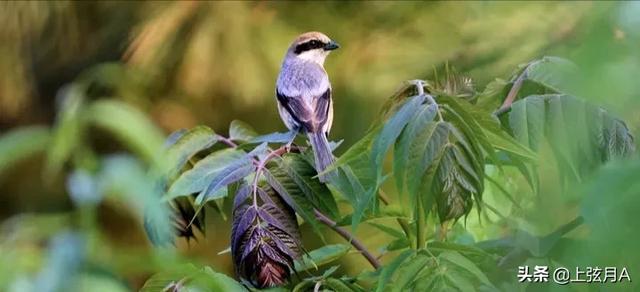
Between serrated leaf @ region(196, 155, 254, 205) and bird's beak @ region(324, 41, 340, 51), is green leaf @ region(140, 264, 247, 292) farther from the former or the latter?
bird's beak @ region(324, 41, 340, 51)

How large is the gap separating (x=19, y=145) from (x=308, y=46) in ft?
1.34

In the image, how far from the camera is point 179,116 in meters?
1.37

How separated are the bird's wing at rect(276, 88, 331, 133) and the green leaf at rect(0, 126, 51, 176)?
0.75ft

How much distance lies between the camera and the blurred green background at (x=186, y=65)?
0.91 feet

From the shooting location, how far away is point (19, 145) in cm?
31

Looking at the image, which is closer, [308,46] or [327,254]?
[327,254]

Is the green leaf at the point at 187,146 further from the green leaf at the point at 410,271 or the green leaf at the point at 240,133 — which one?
the green leaf at the point at 410,271

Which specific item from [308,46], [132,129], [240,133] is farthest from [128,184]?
[308,46]

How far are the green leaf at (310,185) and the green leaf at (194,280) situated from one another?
63mm

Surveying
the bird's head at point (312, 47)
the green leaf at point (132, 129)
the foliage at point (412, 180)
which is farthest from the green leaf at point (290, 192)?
the bird's head at point (312, 47)

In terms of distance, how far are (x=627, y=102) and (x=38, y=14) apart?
1.48 m

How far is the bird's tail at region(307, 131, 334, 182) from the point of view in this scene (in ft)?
1.37

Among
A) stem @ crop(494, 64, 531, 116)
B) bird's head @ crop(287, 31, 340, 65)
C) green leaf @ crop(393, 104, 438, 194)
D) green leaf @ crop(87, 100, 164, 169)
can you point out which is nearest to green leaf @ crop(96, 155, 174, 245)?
green leaf @ crop(87, 100, 164, 169)

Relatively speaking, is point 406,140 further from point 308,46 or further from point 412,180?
point 308,46
